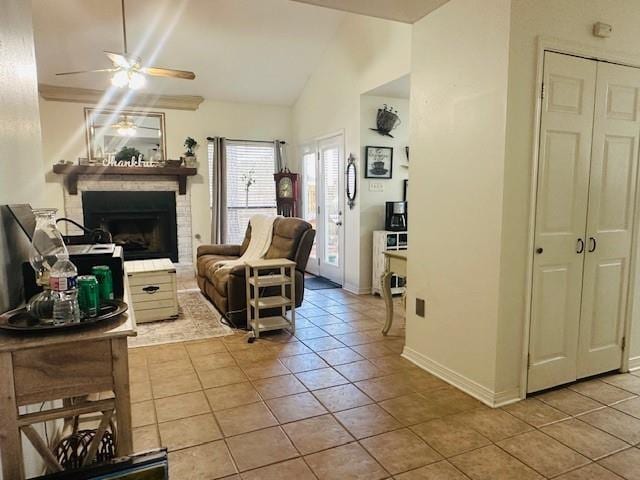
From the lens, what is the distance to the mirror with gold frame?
19.2 ft

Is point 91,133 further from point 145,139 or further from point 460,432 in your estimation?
point 460,432

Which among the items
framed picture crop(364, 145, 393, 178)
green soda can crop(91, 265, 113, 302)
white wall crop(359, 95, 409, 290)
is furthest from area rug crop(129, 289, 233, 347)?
framed picture crop(364, 145, 393, 178)

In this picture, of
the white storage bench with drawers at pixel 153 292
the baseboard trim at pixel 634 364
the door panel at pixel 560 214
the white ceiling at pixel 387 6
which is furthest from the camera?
the white storage bench with drawers at pixel 153 292

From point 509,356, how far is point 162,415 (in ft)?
6.67

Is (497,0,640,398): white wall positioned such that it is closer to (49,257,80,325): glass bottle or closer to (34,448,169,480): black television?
(34,448,169,480): black television

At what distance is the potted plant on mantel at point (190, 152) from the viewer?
6.19 meters

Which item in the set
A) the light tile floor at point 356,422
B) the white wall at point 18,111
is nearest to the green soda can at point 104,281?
the white wall at point 18,111

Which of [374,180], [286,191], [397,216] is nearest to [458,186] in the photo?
[397,216]

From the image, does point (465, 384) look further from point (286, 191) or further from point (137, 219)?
point (137, 219)

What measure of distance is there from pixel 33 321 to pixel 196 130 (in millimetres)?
5506

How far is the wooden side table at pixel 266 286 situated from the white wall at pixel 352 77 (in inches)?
64.8

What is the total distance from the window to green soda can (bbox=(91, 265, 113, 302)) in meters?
4.95

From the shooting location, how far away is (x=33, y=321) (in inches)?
52.7

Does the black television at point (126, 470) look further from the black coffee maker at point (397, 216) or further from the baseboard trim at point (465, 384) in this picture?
the black coffee maker at point (397, 216)
